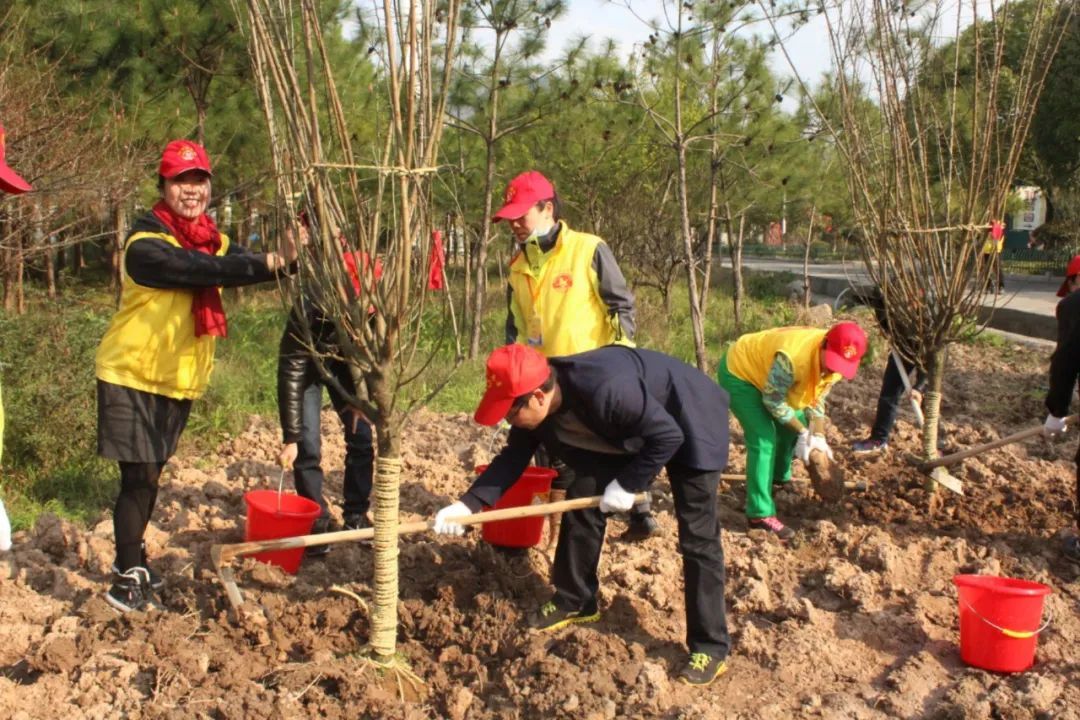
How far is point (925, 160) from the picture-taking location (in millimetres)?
4938

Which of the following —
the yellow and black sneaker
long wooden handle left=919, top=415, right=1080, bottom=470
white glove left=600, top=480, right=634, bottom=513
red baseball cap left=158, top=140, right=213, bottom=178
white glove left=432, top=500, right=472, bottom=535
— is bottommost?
the yellow and black sneaker

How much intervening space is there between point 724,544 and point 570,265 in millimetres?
1553

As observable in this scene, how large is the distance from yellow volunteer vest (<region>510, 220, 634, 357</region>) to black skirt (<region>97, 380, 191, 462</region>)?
1.58 m

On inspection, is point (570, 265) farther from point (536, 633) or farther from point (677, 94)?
point (677, 94)

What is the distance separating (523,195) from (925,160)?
7.03ft

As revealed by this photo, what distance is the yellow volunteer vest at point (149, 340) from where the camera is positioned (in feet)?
11.9

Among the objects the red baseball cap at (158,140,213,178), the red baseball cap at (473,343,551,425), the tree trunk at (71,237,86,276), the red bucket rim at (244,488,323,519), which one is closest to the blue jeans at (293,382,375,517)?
the red bucket rim at (244,488,323,519)

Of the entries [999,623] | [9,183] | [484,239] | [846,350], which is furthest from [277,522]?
[484,239]

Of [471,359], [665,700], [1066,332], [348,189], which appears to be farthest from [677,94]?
[665,700]

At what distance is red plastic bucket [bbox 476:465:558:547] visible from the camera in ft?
14.3

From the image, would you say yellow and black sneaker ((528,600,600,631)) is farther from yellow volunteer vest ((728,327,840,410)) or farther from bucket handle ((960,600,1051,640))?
yellow volunteer vest ((728,327,840,410))

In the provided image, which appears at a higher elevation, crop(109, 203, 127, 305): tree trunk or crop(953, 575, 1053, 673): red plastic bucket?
crop(109, 203, 127, 305): tree trunk

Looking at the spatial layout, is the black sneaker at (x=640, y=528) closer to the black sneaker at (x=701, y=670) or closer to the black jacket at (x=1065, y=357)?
the black sneaker at (x=701, y=670)

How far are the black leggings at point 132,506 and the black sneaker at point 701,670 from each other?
2049 mm
